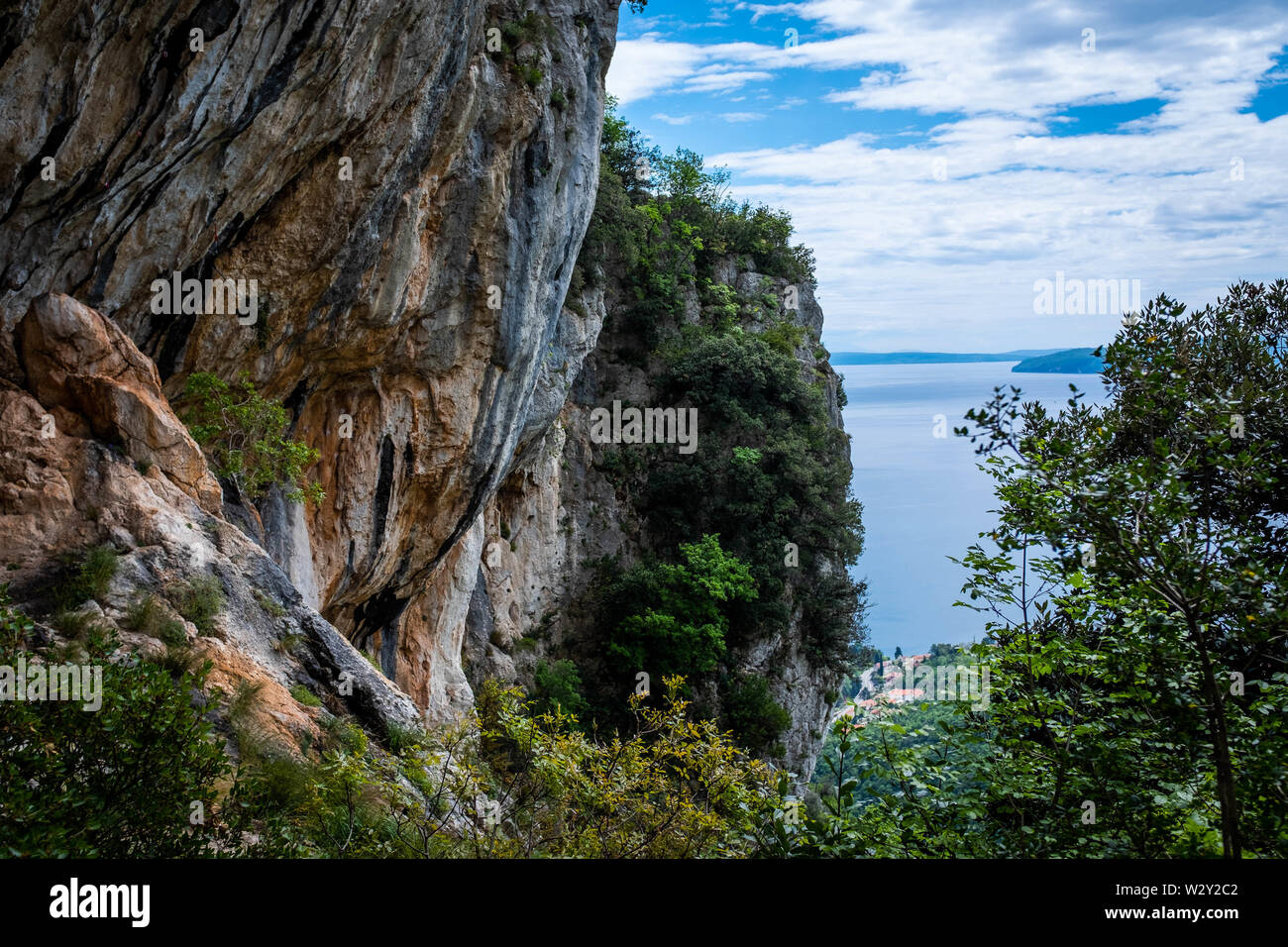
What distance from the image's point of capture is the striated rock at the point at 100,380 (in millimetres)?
7340

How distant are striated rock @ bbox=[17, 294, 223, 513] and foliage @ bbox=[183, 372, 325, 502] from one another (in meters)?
1.45

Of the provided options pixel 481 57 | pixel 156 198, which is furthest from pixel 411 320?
pixel 156 198

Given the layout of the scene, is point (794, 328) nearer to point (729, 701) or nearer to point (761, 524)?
point (761, 524)

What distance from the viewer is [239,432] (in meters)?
9.80

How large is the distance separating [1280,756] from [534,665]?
19.2 metres

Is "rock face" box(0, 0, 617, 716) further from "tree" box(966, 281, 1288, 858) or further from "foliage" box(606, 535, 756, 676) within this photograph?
"tree" box(966, 281, 1288, 858)

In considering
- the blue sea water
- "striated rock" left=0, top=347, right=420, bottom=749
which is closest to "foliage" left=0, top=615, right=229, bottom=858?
"striated rock" left=0, top=347, right=420, bottom=749

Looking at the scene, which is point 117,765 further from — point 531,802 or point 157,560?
point 157,560

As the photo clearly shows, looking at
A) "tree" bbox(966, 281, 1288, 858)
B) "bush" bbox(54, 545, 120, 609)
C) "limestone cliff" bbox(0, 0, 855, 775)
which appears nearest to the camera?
"tree" bbox(966, 281, 1288, 858)

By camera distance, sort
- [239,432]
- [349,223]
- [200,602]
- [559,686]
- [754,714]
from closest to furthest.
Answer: [200,602] → [239,432] → [349,223] → [559,686] → [754,714]

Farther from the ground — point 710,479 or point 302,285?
point 302,285

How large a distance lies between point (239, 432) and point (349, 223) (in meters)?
2.84

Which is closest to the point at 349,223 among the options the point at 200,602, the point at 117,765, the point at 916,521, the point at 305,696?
the point at 200,602

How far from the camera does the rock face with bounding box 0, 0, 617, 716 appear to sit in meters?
6.88
